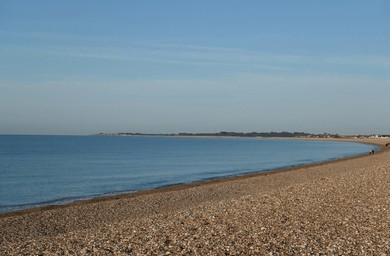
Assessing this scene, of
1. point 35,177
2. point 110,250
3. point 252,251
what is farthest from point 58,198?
point 252,251

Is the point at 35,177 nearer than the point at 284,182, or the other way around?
the point at 284,182

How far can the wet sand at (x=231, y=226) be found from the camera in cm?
1118

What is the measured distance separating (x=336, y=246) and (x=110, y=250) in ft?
17.4

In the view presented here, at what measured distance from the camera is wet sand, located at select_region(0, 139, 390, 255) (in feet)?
36.7

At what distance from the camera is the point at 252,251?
10.8m

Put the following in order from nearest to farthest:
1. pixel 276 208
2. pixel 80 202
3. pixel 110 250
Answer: pixel 110 250
pixel 276 208
pixel 80 202

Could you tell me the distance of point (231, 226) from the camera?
44.4 ft

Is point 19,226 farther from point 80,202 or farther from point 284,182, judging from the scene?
point 284,182

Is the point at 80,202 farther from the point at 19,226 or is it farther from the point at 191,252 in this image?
the point at 191,252

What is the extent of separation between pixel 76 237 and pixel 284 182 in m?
21.2

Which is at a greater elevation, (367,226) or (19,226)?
(367,226)

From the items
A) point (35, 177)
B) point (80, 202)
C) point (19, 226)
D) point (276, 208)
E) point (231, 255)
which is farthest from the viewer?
point (35, 177)

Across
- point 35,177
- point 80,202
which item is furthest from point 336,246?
point 35,177

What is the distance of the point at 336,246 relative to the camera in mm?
11008
